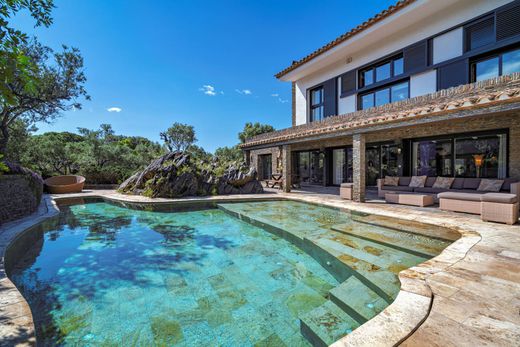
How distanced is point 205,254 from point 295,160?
13747 mm

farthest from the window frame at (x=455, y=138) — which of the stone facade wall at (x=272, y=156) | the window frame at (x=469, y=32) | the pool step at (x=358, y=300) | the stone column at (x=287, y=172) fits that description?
the pool step at (x=358, y=300)

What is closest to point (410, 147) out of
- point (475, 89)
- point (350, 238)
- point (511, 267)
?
point (475, 89)

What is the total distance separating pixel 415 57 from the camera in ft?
34.9

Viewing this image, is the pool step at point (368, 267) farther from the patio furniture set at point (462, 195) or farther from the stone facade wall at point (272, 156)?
the stone facade wall at point (272, 156)

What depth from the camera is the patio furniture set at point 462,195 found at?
5.61 metres

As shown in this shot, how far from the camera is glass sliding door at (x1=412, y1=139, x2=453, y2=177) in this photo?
1035 centimetres

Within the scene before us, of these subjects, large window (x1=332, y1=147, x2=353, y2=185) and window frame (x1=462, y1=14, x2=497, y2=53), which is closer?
window frame (x1=462, y1=14, x2=497, y2=53)

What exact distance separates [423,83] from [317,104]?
6.67 m

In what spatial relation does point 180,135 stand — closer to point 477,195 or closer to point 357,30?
point 357,30

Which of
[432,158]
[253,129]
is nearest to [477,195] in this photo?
[432,158]

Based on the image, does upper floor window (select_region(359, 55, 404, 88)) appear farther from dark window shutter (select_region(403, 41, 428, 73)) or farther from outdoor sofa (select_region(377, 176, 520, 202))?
outdoor sofa (select_region(377, 176, 520, 202))

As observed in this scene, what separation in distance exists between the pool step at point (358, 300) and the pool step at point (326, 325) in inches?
3.1

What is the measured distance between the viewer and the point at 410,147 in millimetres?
11672

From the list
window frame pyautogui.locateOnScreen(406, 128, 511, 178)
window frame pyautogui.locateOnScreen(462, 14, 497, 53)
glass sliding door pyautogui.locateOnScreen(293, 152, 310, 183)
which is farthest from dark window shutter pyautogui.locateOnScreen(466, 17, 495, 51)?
glass sliding door pyautogui.locateOnScreen(293, 152, 310, 183)
